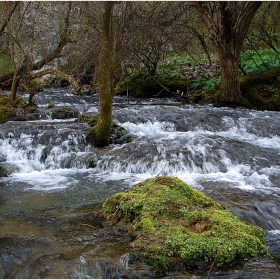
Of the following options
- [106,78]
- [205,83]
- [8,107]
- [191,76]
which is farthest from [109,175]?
[191,76]

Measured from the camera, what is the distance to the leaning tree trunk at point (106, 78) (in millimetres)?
7727

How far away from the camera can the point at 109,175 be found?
732 cm

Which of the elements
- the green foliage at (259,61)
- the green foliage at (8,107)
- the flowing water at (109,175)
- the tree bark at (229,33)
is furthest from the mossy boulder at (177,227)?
the green foliage at (259,61)

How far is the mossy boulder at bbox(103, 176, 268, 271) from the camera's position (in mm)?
3154

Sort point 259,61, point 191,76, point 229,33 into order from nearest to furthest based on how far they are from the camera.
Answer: point 229,33 → point 259,61 → point 191,76

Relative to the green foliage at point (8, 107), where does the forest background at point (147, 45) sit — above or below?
above

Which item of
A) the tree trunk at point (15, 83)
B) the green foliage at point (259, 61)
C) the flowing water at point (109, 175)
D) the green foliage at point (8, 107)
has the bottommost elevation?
the flowing water at point (109, 175)

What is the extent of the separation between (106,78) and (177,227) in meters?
5.61

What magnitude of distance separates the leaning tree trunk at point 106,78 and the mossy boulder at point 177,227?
4.48 meters

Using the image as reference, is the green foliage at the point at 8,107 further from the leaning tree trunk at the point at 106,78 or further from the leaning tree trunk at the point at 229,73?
the leaning tree trunk at the point at 229,73

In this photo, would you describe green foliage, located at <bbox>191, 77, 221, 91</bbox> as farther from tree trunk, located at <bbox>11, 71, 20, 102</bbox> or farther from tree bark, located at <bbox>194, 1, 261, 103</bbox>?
tree trunk, located at <bbox>11, 71, 20, 102</bbox>

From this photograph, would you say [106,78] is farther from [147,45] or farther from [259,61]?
[259,61]

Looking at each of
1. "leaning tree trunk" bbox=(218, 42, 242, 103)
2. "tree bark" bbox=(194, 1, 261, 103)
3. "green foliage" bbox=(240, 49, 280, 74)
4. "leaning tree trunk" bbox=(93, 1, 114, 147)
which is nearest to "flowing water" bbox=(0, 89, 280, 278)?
"leaning tree trunk" bbox=(93, 1, 114, 147)

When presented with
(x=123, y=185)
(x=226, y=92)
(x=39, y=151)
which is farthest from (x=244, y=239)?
(x=226, y=92)
